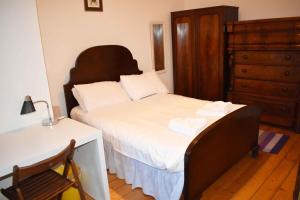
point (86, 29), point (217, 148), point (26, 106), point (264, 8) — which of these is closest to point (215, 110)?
point (217, 148)

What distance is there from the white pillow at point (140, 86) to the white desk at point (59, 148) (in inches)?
47.7

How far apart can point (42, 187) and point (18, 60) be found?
1.01m

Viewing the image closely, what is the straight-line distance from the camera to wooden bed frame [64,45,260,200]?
5.82 ft

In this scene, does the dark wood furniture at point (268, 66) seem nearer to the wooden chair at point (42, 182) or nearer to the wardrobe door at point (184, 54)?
the wardrobe door at point (184, 54)

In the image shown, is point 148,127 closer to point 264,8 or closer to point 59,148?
point 59,148

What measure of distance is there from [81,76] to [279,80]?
262cm

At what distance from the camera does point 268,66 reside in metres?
3.29

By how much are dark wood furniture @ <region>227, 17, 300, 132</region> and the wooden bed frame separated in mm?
950

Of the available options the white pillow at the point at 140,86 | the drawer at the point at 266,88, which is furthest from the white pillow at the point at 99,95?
the drawer at the point at 266,88

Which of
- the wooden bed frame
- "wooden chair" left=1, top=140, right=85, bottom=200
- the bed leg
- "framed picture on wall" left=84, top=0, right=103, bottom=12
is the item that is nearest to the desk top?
"wooden chair" left=1, top=140, right=85, bottom=200

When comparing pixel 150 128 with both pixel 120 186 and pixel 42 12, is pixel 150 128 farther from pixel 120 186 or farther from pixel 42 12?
pixel 42 12

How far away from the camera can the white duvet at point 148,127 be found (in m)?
1.86

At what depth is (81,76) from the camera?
10.0 ft

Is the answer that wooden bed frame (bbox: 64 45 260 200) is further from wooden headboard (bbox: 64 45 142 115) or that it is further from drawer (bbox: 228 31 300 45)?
drawer (bbox: 228 31 300 45)
